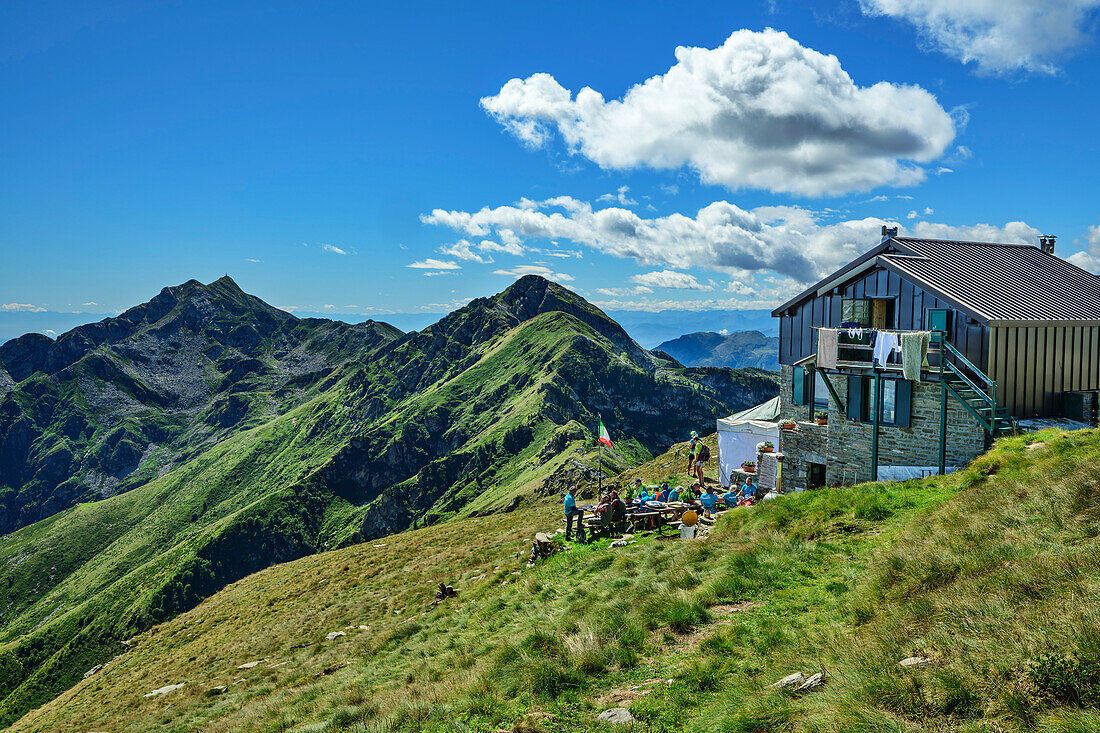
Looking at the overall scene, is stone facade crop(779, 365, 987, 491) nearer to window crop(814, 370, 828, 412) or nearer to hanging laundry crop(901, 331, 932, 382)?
window crop(814, 370, 828, 412)

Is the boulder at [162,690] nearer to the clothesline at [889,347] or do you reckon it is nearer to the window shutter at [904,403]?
the clothesline at [889,347]

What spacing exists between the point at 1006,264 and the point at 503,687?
26.1 metres

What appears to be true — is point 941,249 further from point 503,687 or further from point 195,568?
point 195,568

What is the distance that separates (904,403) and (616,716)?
1754 cm

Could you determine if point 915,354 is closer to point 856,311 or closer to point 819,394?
point 856,311

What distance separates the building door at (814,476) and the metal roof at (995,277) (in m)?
8.40

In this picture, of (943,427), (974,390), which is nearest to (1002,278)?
(974,390)

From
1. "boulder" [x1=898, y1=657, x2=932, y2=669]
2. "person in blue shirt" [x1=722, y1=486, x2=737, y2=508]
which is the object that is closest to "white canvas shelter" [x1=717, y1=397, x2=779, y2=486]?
"person in blue shirt" [x1=722, y1=486, x2=737, y2=508]

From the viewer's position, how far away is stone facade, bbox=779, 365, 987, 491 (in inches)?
736

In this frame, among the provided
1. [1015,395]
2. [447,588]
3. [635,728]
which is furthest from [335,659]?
[1015,395]

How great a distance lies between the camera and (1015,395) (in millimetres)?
18656

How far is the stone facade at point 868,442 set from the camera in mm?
18688

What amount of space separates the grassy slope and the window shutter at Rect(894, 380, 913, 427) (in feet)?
13.5

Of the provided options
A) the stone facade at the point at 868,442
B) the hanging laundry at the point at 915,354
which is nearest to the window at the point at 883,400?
the stone facade at the point at 868,442
